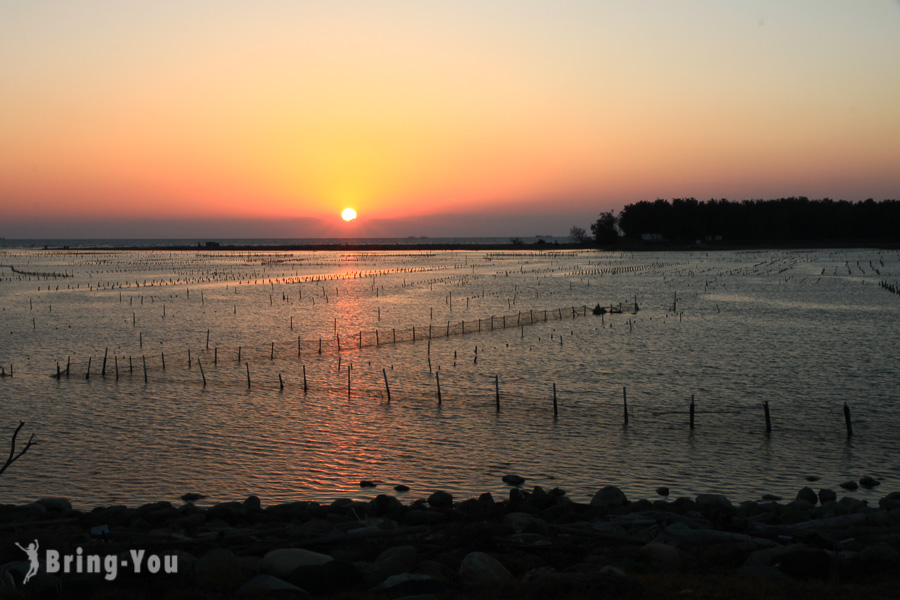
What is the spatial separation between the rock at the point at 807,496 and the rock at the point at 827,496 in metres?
0.15

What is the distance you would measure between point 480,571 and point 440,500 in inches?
239

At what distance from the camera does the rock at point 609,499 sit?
659 inches

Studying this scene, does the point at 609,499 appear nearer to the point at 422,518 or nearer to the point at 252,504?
the point at 422,518

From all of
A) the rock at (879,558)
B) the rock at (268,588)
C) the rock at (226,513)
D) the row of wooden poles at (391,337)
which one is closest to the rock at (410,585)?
the rock at (268,588)

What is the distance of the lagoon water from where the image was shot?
20.7 meters

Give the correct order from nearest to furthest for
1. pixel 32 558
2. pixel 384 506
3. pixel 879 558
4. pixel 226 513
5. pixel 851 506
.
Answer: pixel 879 558
pixel 32 558
pixel 226 513
pixel 851 506
pixel 384 506

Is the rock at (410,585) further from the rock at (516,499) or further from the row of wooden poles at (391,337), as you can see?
the row of wooden poles at (391,337)

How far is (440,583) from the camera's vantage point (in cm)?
1101

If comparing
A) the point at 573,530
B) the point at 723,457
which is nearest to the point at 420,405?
the point at 723,457

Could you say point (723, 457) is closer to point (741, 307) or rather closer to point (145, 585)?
point (145, 585)

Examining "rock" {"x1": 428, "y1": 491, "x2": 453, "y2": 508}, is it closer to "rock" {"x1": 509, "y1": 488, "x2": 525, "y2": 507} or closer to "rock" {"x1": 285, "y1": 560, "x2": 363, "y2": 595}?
"rock" {"x1": 509, "y1": 488, "x2": 525, "y2": 507}

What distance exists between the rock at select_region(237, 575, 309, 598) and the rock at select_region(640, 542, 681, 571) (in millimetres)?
5378

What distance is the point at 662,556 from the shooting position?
1199cm

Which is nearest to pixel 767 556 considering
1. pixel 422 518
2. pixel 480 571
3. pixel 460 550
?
pixel 480 571
